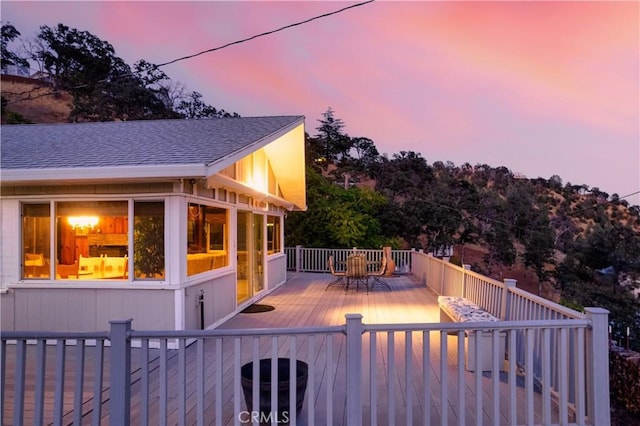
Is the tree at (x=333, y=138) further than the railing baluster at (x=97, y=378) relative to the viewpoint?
Yes

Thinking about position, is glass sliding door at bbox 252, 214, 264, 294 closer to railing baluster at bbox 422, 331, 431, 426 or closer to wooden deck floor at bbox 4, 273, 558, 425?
wooden deck floor at bbox 4, 273, 558, 425

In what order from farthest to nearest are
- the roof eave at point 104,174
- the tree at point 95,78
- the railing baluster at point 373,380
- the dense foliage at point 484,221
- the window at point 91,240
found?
1. the tree at point 95,78
2. the dense foliage at point 484,221
3. the window at point 91,240
4. the roof eave at point 104,174
5. the railing baluster at point 373,380

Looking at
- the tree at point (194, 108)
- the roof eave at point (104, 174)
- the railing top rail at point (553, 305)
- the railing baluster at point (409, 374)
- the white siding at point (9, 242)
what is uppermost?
the tree at point (194, 108)

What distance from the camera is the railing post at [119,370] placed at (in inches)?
103

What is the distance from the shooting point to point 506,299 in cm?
482

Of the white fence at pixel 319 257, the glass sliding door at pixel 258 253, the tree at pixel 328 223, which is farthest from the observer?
the tree at pixel 328 223

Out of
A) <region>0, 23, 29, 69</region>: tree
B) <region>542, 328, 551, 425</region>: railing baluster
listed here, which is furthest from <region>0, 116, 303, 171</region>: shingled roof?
<region>0, 23, 29, 69</region>: tree

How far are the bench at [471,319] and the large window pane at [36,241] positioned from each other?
5.41m

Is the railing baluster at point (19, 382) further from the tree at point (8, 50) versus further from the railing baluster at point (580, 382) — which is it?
the tree at point (8, 50)

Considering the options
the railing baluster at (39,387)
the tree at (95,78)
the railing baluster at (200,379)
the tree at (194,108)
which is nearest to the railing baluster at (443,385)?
the railing baluster at (200,379)

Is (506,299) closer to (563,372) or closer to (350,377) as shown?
(563,372)

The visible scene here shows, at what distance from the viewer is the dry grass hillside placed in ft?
111

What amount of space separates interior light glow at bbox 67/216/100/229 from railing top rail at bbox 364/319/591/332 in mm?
4405

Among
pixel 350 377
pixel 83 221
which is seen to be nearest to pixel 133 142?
pixel 83 221
